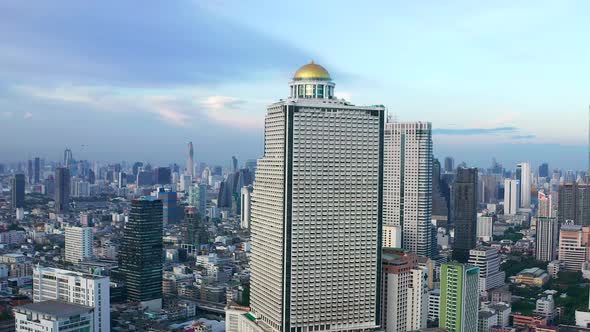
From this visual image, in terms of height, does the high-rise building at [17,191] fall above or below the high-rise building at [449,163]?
below

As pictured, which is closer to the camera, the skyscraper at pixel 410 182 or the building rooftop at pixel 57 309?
the building rooftop at pixel 57 309

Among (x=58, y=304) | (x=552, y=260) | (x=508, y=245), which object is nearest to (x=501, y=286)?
(x=552, y=260)

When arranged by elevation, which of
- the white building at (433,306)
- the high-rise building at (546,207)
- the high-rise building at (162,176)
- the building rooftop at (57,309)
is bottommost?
the white building at (433,306)

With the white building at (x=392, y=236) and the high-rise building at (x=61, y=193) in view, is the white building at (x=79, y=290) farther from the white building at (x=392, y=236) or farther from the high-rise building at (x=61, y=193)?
the high-rise building at (x=61, y=193)

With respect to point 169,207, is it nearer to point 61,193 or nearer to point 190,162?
point 61,193

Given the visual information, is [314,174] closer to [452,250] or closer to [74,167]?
[452,250]

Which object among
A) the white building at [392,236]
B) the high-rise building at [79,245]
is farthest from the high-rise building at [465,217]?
the high-rise building at [79,245]

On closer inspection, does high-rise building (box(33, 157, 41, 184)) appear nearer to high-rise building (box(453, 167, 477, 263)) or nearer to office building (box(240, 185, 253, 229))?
office building (box(240, 185, 253, 229))
